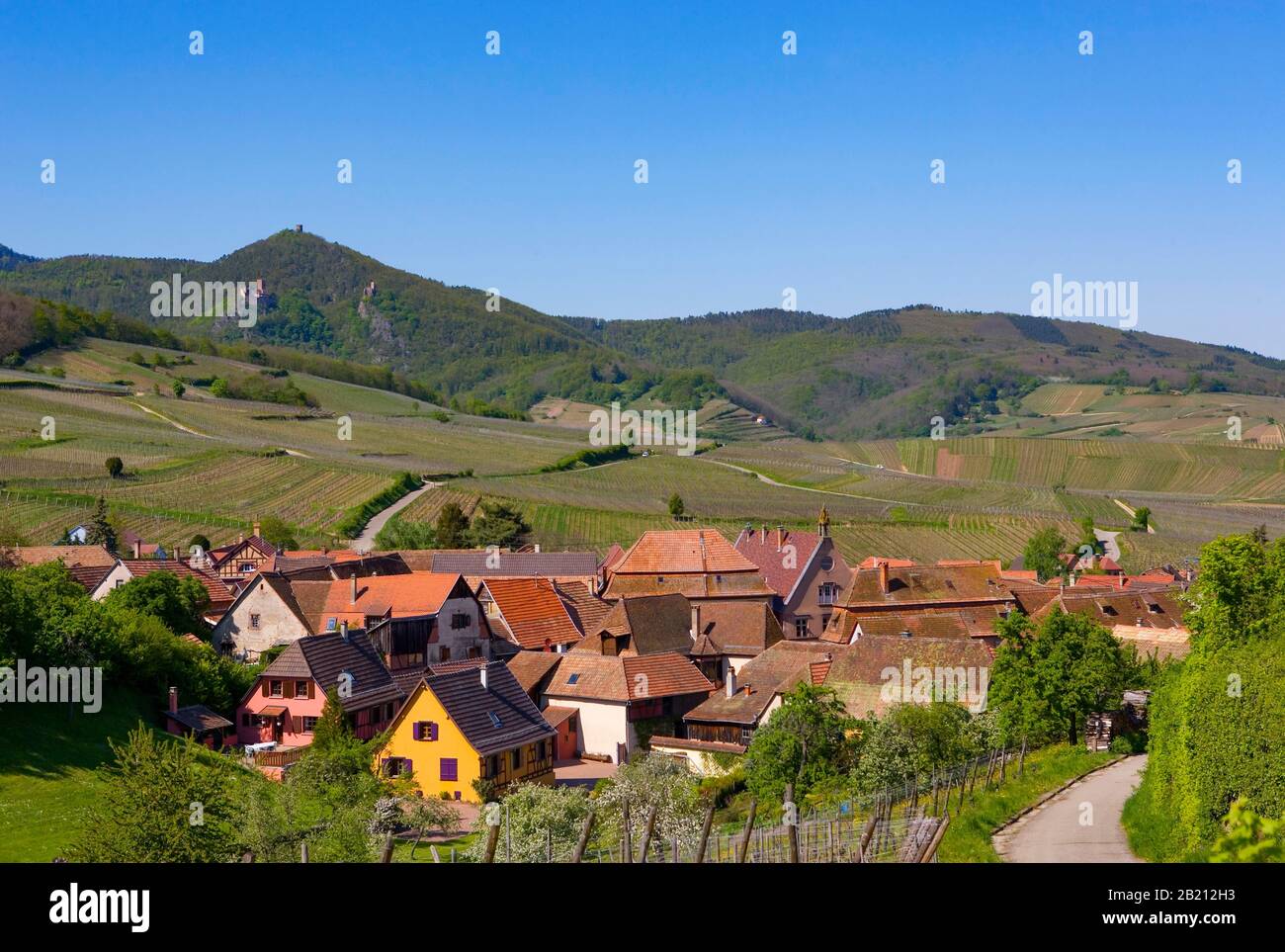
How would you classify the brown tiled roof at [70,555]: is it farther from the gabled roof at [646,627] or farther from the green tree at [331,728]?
the green tree at [331,728]

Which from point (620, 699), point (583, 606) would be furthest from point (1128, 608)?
point (620, 699)

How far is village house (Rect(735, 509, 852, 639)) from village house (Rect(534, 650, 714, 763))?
14.5m

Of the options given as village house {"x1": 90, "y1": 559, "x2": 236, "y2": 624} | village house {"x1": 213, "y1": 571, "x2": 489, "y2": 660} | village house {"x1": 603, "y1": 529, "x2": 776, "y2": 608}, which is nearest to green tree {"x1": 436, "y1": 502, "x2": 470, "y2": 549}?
village house {"x1": 90, "y1": 559, "x2": 236, "y2": 624}

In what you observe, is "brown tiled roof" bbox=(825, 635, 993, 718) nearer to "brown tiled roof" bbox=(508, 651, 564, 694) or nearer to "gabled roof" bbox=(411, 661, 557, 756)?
"gabled roof" bbox=(411, 661, 557, 756)

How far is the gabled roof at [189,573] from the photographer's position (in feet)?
204

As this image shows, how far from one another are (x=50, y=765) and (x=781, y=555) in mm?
36896

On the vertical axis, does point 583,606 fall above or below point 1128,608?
below

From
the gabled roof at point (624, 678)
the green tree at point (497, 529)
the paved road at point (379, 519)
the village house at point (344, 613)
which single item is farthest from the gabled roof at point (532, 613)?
the green tree at point (497, 529)

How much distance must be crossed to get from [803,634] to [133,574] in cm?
2869

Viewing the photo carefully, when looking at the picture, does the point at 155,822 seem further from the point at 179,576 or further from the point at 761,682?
the point at 179,576

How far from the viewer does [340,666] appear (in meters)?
47.6

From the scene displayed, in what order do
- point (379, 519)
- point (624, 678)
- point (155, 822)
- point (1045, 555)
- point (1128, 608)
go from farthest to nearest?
point (379, 519), point (1045, 555), point (1128, 608), point (624, 678), point (155, 822)
